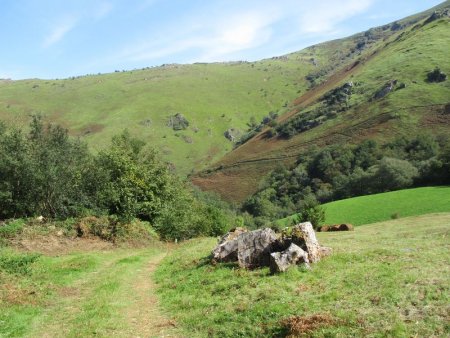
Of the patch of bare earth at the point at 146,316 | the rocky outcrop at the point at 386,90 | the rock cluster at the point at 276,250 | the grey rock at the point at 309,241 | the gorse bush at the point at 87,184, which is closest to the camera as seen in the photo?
the patch of bare earth at the point at 146,316

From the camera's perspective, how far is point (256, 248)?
64.2 ft

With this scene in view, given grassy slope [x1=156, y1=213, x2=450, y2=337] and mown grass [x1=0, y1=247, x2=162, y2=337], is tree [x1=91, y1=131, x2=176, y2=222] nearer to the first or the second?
mown grass [x1=0, y1=247, x2=162, y2=337]

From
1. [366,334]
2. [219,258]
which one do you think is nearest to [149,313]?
[219,258]

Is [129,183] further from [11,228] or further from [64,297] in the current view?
[64,297]

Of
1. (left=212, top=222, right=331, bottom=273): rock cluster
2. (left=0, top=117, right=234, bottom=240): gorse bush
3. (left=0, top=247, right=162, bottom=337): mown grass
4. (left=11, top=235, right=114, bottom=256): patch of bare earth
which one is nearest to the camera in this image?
(left=0, top=247, right=162, bottom=337): mown grass

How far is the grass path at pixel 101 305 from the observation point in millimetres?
13164

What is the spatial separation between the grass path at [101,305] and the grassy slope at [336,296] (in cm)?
98

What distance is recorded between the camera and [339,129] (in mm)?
152625

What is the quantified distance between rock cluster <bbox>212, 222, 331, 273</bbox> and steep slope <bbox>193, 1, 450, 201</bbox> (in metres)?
122

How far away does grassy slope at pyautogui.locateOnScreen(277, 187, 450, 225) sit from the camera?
69.9 meters

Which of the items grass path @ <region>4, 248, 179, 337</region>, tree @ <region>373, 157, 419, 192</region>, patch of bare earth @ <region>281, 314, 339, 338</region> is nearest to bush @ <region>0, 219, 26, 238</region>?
grass path @ <region>4, 248, 179, 337</region>

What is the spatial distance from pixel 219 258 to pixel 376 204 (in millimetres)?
65034

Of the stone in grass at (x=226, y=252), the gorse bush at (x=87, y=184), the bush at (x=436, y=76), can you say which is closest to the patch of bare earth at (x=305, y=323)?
the stone in grass at (x=226, y=252)

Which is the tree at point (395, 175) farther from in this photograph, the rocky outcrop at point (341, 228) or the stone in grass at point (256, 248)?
the stone in grass at point (256, 248)
